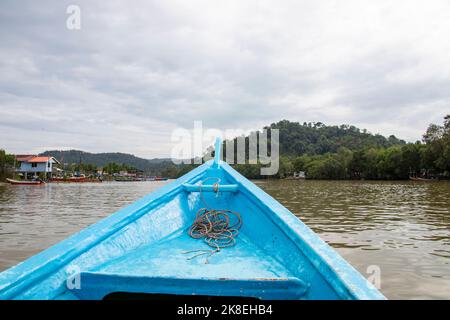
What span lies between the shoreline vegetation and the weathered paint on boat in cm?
5484

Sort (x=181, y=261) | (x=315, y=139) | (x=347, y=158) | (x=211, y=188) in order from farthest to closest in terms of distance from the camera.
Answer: (x=315, y=139), (x=347, y=158), (x=211, y=188), (x=181, y=261)

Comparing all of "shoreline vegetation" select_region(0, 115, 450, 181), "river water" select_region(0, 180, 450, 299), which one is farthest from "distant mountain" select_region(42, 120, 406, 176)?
"river water" select_region(0, 180, 450, 299)

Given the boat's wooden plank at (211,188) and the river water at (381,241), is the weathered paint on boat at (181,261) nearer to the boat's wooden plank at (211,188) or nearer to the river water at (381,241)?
the boat's wooden plank at (211,188)

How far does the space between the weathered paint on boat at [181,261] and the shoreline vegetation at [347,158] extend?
2159 inches

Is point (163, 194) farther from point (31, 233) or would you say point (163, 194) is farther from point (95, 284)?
point (31, 233)

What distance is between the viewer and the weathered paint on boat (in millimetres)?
2203

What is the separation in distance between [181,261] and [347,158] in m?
79.6

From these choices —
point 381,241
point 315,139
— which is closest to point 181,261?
point 381,241

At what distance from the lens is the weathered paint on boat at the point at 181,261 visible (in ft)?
7.23

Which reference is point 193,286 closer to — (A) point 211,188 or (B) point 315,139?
(A) point 211,188

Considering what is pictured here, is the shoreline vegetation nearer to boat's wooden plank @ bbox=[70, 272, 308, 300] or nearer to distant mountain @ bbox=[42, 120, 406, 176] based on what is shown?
distant mountain @ bbox=[42, 120, 406, 176]

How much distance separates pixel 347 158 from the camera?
7725 centimetres
